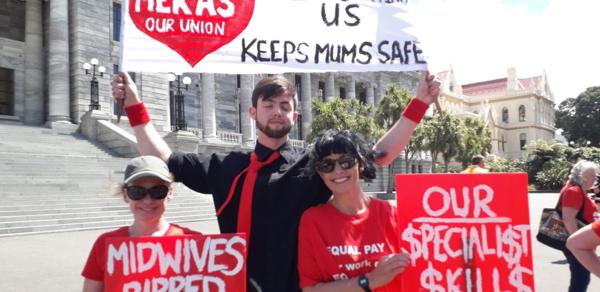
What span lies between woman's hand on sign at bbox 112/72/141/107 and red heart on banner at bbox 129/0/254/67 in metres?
0.44

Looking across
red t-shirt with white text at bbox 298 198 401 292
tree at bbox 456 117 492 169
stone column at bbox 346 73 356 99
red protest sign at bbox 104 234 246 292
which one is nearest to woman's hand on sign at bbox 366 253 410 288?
red t-shirt with white text at bbox 298 198 401 292

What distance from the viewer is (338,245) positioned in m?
2.57

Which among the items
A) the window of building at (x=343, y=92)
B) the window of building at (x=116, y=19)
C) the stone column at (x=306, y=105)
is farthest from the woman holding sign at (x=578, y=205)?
the window of building at (x=343, y=92)

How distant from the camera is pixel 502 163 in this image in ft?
170

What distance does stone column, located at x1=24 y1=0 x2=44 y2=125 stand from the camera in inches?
1025

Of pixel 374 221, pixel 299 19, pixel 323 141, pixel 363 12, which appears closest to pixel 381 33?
pixel 363 12

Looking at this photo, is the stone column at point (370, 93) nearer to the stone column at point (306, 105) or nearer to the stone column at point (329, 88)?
Result: the stone column at point (329, 88)

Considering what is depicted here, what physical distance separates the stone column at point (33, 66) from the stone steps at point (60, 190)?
444 cm

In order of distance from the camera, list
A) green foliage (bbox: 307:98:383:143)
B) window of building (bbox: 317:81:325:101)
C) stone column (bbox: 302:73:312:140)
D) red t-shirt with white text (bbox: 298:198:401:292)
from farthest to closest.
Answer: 1. window of building (bbox: 317:81:325:101)
2. stone column (bbox: 302:73:312:140)
3. green foliage (bbox: 307:98:383:143)
4. red t-shirt with white text (bbox: 298:198:401:292)

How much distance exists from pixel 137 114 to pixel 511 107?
9414 centimetres

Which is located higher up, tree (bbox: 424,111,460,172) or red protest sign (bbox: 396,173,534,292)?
tree (bbox: 424,111,460,172)

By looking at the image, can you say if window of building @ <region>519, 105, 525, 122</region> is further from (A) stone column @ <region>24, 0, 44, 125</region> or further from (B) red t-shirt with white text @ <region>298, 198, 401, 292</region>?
(B) red t-shirt with white text @ <region>298, 198, 401, 292</region>

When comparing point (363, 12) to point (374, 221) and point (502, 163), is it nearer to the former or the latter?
point (374, 221)

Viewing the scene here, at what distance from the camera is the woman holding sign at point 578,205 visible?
200 inches
